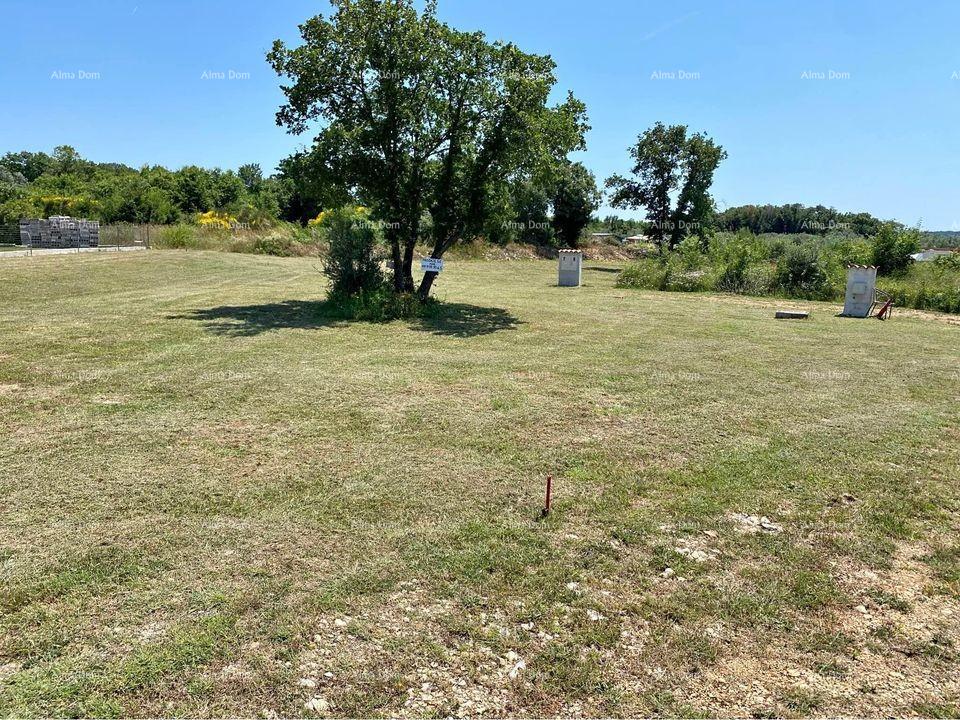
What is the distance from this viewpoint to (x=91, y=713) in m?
2.22

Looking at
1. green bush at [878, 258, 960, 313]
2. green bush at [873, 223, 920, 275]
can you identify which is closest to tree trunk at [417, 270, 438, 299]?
green bush at [878, 258, 960, 313]

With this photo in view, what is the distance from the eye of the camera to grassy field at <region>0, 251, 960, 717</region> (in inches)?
95.3

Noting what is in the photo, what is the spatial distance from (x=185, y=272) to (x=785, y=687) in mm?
22470

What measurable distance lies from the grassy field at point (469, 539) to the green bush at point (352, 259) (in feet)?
19.0

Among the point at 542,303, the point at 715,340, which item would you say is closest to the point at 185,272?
the point at 542,303

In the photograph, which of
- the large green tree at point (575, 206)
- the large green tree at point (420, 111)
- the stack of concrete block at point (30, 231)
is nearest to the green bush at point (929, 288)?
the large green tree at point (420, 111)

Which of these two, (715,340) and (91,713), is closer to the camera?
(91,713)

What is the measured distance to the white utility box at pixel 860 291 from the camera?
14938mm

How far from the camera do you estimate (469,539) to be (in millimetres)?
3514

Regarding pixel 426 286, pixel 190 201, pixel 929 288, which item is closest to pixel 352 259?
pixel 426 286

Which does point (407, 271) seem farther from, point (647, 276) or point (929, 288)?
point (929, 288)

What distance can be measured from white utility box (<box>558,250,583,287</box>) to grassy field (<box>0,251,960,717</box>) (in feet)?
51.5

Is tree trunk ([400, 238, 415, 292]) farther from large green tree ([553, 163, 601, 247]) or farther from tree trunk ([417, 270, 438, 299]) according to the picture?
large green tree ([553, 163, 601, 247])

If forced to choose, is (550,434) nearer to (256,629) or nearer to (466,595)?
(466,595)
